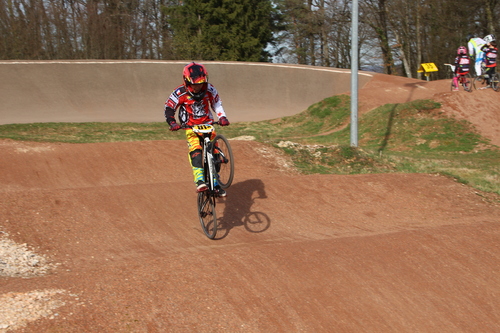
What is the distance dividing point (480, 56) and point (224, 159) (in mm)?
16408

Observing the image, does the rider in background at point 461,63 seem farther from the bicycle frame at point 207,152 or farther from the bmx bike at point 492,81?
the bicycle frame at point 207,152

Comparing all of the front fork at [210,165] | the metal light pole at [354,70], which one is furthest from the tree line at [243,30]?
the front fork at [210,165]

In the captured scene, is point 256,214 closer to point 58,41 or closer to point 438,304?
point 438,304

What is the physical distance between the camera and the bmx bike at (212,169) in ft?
21.7

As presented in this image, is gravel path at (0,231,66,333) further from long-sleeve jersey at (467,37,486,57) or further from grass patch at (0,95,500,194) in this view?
long-sleeve jersey at (467,37,486,57)

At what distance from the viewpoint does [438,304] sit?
209 inches

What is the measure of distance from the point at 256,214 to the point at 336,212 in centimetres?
140

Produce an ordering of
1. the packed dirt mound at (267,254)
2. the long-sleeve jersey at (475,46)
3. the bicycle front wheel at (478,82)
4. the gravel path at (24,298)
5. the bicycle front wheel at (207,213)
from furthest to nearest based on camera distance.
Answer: the bicycle front wheel at (478,82) < the long-sleeve jersey at (475,46) < the bicycle front wheel at (207,213) < the packed dirt mound at (267,254) < the gravel path at (24,298)

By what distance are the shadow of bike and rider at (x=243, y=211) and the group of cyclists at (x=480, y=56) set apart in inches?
540

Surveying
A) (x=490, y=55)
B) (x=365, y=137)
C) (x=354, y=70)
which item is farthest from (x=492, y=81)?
(x=354, y=70)

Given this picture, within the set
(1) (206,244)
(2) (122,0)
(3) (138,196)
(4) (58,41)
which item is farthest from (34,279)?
(2) (122,0)

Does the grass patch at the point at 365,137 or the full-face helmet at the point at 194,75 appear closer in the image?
Result: the full-face helmet at the point at 194,75

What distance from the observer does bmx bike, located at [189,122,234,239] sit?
6.61m

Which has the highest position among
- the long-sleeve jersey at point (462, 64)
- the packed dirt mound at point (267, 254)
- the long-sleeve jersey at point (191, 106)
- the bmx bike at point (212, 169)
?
the long-sleeve jersey at point (462, 64)
